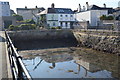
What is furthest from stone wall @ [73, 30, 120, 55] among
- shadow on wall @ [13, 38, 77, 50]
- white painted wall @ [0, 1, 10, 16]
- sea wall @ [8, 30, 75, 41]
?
white painted wall @ [0, 1, 10, 16]

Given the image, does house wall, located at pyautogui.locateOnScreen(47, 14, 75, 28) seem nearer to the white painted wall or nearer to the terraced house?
the terraced house

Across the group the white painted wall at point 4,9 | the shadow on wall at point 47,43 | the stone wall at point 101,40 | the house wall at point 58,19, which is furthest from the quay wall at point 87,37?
the white painted wall at point 4,9

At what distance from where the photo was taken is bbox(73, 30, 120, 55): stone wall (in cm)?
1755

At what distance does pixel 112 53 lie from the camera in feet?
56.3

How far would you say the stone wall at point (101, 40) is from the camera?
1755cm

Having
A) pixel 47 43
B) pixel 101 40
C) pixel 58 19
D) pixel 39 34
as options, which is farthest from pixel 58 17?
pixel 101 40

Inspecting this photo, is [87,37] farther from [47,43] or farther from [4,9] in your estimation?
[4,9]

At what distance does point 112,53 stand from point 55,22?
25.1 metres

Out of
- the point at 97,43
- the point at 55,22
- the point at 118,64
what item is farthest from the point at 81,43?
the point at 55,22

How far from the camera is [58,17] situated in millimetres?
40344

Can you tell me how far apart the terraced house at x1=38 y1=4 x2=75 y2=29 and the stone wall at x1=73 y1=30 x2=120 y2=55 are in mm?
15363

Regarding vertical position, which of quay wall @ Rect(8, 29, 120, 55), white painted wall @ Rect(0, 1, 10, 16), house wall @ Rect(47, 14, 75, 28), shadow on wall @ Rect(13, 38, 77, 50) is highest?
white painted wall @ Rect(0, 1, 10, 16)

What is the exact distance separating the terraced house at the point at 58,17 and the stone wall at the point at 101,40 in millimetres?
15363

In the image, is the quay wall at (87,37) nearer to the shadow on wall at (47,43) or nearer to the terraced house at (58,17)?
the shadow on wall at (47,43)
